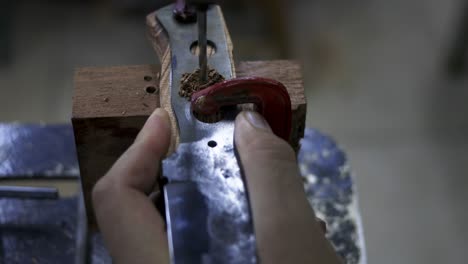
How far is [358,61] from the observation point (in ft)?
6.41

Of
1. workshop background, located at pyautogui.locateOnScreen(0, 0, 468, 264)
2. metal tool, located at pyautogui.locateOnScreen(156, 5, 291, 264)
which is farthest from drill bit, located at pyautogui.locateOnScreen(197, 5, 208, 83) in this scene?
workshop background, located at pyautogui.locateOnScreen(0, 0, 468, 264)

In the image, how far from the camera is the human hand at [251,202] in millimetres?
589

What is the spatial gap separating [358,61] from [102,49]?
2.64ft

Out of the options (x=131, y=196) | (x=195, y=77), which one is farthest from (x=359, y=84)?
(x=131, y=196)

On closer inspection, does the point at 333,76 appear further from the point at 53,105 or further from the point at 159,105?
the point at 159,105

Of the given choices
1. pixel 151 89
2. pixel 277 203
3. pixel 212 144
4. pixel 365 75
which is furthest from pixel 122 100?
pixel 365 75

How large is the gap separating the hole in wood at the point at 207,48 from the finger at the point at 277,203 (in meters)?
0.15

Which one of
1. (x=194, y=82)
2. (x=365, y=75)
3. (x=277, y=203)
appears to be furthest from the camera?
(x=365, y=75)

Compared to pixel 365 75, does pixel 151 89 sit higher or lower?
higher

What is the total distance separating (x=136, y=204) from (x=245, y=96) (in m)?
0.17

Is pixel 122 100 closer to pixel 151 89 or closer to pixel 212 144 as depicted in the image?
pixel 151 89

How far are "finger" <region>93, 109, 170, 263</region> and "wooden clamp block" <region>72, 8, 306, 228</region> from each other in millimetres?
54

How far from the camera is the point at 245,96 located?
683mm

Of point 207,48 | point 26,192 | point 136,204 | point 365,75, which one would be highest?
point 207,48
